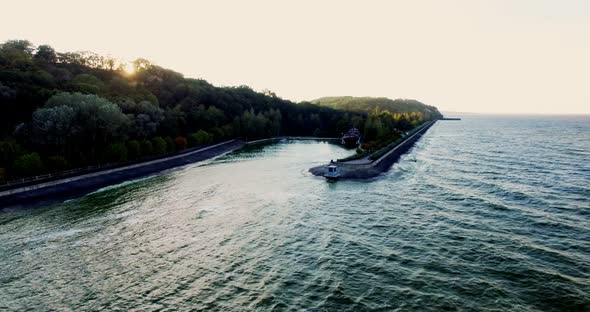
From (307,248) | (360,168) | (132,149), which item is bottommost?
(307,248)

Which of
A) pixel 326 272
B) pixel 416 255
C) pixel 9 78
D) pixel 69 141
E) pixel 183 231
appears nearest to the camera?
pixel 326 272

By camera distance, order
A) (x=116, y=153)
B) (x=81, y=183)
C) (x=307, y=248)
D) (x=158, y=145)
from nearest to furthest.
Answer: (x=307, y=248) → (x=81, y=183) → (x=116, y=153) → (x=158, y=145)

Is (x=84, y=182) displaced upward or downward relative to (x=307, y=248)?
upward

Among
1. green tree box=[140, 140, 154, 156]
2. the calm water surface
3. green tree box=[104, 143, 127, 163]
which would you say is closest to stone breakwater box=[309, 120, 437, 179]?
the calm water surface

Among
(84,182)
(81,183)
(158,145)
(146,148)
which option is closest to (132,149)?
(146,148)

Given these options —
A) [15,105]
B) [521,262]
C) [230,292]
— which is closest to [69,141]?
[15,105]

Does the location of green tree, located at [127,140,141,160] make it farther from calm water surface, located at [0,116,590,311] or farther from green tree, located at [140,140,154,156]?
calm water surface, located at [0,116,590,311]

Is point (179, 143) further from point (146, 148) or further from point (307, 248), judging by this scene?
point (307, 248)

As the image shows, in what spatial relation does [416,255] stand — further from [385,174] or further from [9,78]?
[9,78]
